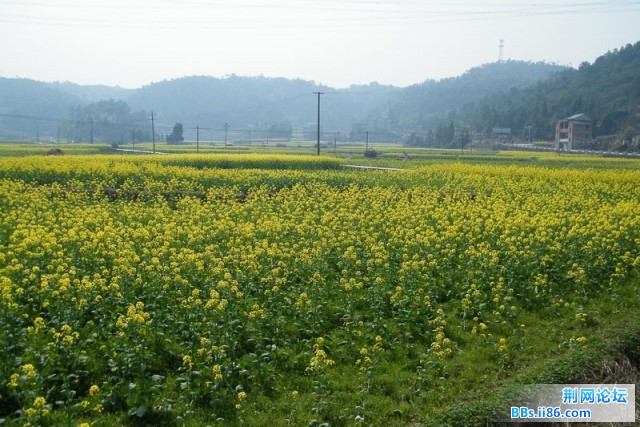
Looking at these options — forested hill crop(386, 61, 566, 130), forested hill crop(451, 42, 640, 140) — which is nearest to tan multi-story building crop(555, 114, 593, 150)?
forested hill crop(451, 42, 640, 140)

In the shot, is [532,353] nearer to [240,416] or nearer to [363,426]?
[363,426]

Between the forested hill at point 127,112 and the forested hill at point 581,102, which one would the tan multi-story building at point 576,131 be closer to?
the forested hill at point 581,102

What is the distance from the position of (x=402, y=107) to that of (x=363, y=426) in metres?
175

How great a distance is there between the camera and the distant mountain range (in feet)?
343

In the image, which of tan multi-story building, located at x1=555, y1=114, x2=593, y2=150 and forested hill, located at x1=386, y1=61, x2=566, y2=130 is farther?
forested hill, located at x1=386, y1=61, x2=566, y2=130

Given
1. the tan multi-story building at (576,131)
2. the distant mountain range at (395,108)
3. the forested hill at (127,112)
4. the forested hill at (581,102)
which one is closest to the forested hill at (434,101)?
the distant mountain range at (395,108)

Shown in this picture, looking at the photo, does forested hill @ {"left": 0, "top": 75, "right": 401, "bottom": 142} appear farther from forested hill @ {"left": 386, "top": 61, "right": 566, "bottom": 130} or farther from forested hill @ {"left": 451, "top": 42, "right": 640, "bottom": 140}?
forested hill @ {"left": 451, "top": 42, "right": 640, "bottom": 140}

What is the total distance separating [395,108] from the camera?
179875 millimetres

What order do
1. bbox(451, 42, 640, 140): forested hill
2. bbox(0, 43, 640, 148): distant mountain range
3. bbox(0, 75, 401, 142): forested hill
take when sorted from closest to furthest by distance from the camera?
bbox(451, 42, 640, 140): forested hill
bbox(0, 43, 640, 148): distant mountain range
bbox(0, 75, 401, 142): forested hill

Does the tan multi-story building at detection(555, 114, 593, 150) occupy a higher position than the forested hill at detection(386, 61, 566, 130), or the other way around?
the forested hill at detection(386, 61, 566, 130)

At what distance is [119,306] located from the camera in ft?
29.1

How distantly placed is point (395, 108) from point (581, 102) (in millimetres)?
82772

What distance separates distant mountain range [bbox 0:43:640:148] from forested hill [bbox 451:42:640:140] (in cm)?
17

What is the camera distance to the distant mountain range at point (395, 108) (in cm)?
10469
